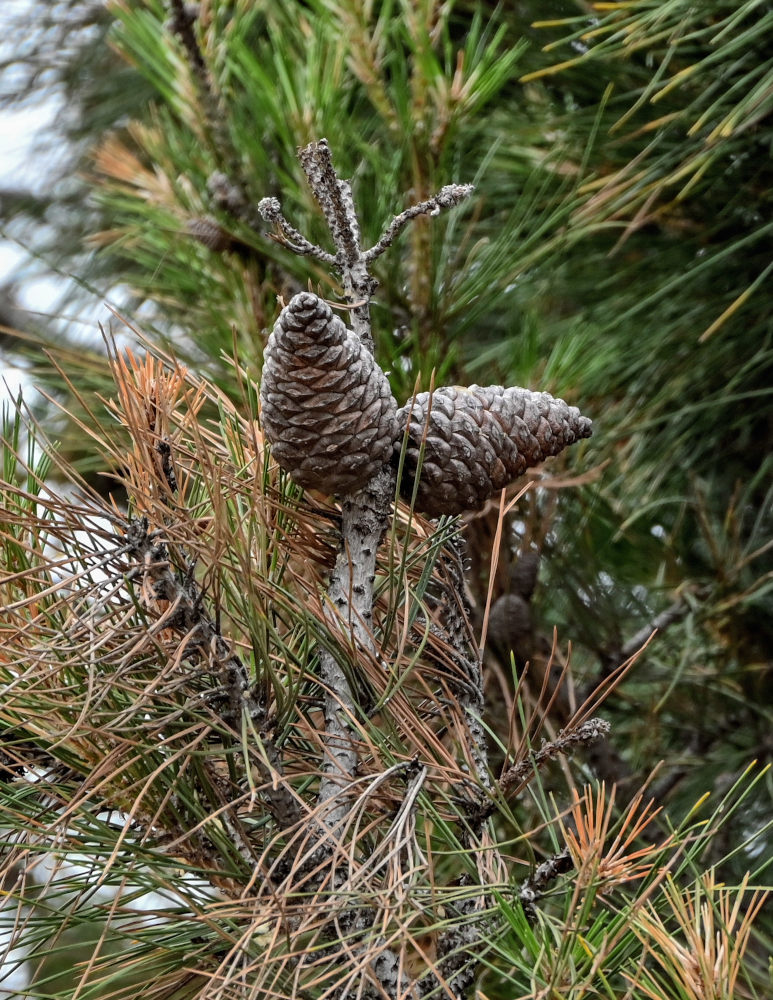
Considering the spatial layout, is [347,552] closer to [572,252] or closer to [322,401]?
[322,401]

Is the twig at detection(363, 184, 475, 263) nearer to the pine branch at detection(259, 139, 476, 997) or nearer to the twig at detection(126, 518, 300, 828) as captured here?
the pine branch at detection(259, 139, 476, 997)

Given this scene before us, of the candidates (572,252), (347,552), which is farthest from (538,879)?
(572,252)

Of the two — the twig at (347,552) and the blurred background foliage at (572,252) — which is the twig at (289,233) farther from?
the blurred background foliage at (572,252)

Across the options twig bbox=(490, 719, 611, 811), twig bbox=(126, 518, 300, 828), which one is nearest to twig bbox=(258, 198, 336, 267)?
twig bbox=(126, 518, 300, 828)

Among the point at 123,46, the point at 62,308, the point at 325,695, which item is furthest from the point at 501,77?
the point at 62,308

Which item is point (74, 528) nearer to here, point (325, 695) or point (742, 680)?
point (325, 695)

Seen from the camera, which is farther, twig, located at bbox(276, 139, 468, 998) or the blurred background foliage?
the blurred background foliage
